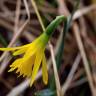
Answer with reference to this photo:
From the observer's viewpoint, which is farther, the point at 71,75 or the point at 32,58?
the point at 71,75

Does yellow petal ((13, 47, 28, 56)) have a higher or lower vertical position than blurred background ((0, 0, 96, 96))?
higher

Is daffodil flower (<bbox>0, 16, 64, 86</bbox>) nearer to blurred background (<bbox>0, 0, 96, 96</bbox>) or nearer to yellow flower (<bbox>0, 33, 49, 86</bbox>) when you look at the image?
yellow flower (<bbox>0, 33, 49, 86</bbox>)

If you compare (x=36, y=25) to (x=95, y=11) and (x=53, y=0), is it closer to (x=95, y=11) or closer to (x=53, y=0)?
(x=53, y=0)

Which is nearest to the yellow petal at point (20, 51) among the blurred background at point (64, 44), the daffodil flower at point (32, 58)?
the daffodil flower at point (32, 58)

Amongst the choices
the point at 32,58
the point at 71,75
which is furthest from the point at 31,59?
the point at 71,75

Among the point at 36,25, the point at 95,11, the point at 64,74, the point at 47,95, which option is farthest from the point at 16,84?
the point at 95,11

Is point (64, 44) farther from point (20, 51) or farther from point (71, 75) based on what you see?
point (20, 51)

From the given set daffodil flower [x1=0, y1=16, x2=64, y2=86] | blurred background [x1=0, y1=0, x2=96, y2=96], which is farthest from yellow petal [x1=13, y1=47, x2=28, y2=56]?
blurred background [x1=0, y1=0, x2=96, y2=96]

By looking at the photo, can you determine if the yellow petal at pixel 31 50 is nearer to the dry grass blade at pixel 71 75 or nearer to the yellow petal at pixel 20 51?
the yellow petal at pixel 20 51
